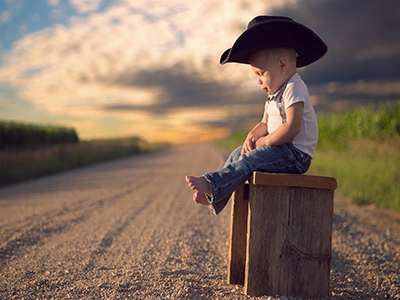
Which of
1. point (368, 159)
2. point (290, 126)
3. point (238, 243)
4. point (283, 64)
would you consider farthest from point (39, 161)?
point (290, 126)

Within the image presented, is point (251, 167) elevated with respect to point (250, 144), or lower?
lower

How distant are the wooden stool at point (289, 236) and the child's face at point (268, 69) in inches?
27.4

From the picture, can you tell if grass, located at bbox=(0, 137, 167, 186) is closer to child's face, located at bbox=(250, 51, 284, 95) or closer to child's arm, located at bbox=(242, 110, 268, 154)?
child's arm, located at bbox=(242, 110, 268, 154)

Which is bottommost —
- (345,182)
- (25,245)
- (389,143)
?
(25,245)

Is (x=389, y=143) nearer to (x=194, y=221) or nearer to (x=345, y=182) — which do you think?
(x=345, y=182)

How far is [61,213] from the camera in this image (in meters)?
5.24

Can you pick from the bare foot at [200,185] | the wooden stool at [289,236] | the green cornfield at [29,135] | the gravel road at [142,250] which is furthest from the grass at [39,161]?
the wooden stool at [289,236]

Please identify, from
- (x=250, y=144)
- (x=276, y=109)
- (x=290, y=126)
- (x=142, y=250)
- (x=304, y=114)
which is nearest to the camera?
(x=290, y=126)

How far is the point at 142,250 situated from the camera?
11.2 ft

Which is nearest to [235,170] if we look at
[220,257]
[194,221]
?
[220,257]

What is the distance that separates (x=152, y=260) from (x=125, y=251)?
476 mm

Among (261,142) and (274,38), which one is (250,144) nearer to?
(261,142)

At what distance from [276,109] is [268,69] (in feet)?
1.00

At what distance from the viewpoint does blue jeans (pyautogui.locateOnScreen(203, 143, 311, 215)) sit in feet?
7.14
